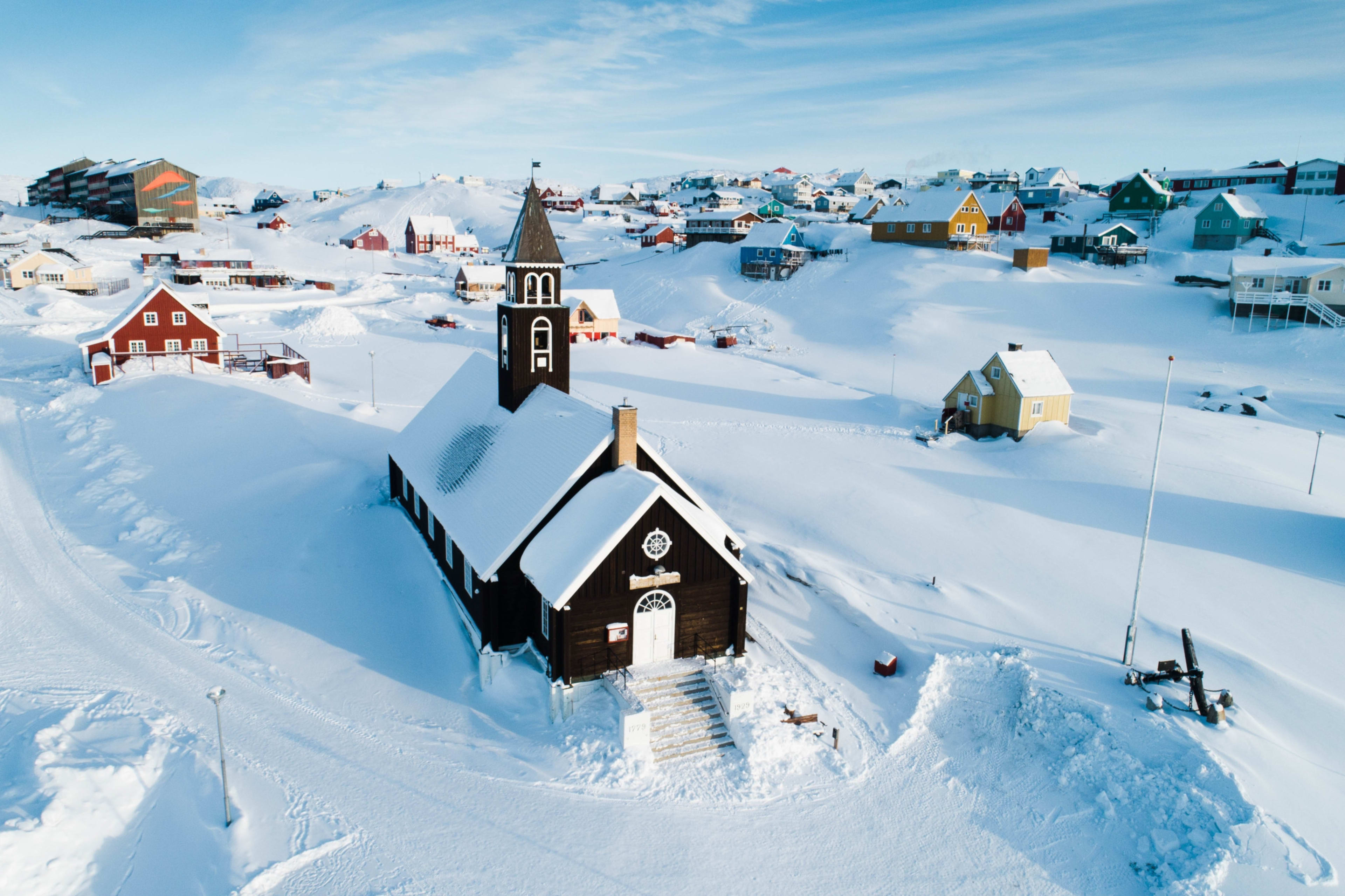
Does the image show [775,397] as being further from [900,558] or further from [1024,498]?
[900,558]

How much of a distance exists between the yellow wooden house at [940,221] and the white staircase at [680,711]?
210 feet

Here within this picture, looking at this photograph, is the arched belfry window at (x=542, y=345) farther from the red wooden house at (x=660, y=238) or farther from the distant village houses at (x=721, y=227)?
the red wooden house at (x=660, y=238)

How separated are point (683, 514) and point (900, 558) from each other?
10072mm

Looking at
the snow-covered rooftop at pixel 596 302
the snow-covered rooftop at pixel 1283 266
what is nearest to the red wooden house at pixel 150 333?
the snow-covered rooftop at pixel 596 302

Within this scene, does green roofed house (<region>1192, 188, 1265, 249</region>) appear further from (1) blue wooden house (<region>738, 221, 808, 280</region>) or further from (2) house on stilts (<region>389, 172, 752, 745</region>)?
(2) house on stilts (<region>389, 172, 752, 745</region>)

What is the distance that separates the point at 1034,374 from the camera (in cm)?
3747

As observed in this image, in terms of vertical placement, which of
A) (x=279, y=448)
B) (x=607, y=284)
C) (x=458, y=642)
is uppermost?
(x=607, y=284)

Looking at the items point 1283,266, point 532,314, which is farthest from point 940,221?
point 532,314

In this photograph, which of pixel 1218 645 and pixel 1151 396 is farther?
pixel 1151 396


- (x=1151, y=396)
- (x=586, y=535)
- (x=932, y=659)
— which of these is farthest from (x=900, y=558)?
(x=1151, y=396)

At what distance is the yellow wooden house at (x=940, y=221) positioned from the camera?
73.8 m

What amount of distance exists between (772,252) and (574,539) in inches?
2443

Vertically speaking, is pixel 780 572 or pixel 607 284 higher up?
pixel 607 284

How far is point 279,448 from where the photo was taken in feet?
105
